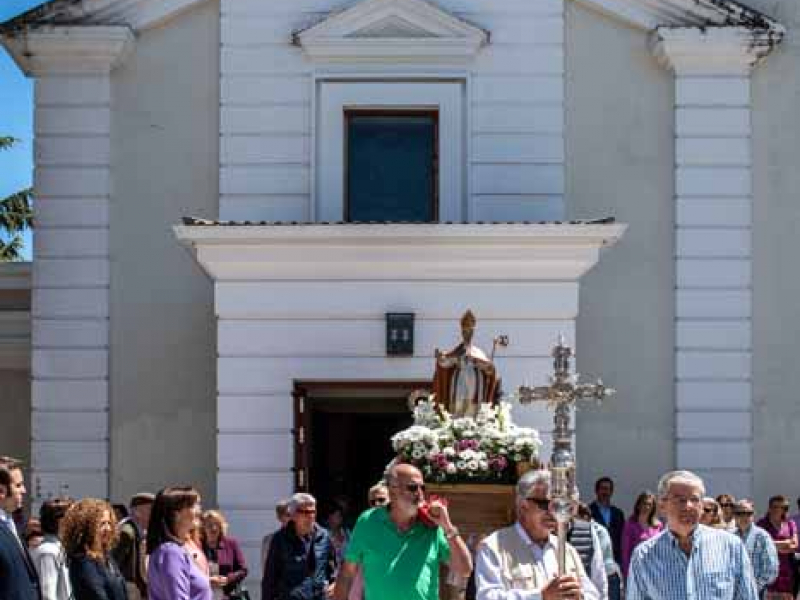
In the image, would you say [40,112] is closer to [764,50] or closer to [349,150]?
[349,150]

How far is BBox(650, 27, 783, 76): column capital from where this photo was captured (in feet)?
62.1

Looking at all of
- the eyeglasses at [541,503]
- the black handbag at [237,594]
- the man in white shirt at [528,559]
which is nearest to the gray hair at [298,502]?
the black handbag at [237,594]

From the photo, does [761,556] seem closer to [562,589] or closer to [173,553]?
[173,553]

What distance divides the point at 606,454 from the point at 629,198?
105 inches

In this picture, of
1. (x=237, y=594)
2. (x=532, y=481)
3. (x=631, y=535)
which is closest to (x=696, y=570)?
(x=532, y=481)

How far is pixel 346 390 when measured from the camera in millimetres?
17953

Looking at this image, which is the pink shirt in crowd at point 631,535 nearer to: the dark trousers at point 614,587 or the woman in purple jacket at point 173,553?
the dark trousers at point 614,587

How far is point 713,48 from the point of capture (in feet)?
62.4

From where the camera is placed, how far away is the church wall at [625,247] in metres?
18.9

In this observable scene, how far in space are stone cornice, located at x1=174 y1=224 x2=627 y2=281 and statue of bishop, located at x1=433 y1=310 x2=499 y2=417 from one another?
1.53 meters

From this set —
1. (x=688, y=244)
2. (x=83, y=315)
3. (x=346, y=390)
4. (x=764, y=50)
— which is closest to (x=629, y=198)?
(x=688, y=244)

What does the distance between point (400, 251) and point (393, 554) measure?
806 centimetres

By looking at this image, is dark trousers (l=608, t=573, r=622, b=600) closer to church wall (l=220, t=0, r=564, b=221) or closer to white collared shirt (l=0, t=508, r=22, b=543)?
church wall (l=220, t=0, r=564, b=221)

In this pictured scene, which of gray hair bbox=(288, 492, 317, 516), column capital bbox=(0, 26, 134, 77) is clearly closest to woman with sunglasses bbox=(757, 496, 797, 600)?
gray hair bbox=(288, 492, 317, 516)
